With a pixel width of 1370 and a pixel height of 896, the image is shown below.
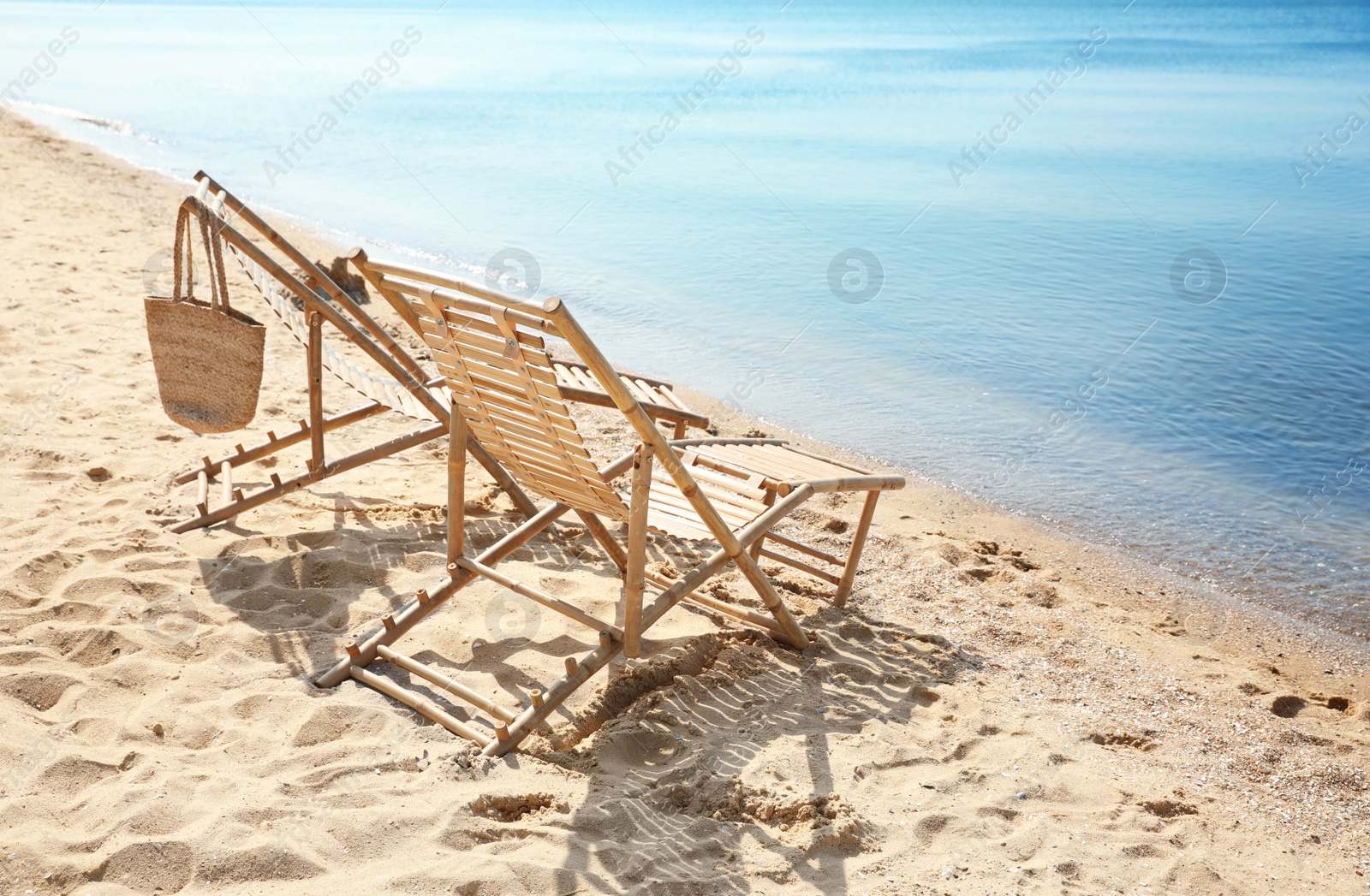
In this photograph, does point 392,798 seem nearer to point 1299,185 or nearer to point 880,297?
point 880,297

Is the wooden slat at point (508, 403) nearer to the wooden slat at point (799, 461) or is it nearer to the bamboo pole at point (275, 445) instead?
the wooden slat at point (799, 461)

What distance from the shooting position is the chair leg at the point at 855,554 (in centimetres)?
382

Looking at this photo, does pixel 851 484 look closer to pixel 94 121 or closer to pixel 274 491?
pixel 274 491

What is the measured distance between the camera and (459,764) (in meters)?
2.75

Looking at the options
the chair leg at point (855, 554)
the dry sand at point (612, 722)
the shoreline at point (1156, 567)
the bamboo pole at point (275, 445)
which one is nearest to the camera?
the dry sand at point (612, 722)

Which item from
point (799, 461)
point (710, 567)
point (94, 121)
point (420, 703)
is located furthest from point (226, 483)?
point (94, 121)

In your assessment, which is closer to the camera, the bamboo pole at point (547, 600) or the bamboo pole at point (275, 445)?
the bamboo pole at point (547, 600)

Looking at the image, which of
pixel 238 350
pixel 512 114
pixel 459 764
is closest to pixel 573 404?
pixel 238 350

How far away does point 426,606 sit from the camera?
330cm

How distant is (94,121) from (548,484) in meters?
16.3

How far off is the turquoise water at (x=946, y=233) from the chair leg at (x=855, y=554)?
1869 millimetres

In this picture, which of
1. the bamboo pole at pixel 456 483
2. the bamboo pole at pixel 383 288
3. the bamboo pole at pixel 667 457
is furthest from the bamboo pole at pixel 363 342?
the bamboo pole at pixel 667 457

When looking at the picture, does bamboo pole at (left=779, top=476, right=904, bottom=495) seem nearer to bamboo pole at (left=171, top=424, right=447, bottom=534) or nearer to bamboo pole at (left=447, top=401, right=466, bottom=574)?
bamboo pole at (left=447, top=401, right=466, bottom=574)

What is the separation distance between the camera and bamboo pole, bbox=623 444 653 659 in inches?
108
